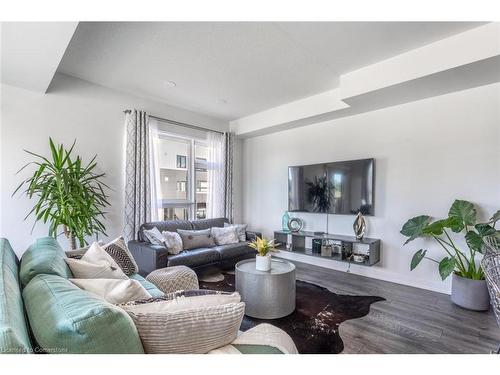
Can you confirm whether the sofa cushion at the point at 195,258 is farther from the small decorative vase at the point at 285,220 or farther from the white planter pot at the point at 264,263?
the small decorative vase at the point at 285,220

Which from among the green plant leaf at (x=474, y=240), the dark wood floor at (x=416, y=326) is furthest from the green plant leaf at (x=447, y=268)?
the dark wood floor at (x=416, y=326)

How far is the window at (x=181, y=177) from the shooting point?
4.43 metres

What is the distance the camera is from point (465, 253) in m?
3.09

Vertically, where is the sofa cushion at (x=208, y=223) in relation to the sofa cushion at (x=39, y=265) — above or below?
below

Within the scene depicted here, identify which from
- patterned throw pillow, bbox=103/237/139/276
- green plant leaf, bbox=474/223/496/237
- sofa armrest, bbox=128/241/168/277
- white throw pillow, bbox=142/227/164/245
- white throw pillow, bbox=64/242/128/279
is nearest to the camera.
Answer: white throw pillow, bbox=64/242/128/279

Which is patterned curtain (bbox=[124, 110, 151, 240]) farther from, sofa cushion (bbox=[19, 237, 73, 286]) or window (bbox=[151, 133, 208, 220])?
sofa cushion (bbox=[19, 237, 73, 286])

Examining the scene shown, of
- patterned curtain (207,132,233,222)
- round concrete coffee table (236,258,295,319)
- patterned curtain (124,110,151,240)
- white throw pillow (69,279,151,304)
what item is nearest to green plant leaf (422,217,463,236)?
round concrete coffee table (236,258,295,319)

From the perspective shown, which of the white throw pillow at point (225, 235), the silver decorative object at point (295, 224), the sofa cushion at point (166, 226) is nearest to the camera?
the sofa cushion at point (166, 226)

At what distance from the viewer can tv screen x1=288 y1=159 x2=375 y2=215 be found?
378 centimetres

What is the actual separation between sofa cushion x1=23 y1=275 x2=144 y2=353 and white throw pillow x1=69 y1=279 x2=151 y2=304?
0.38 meters

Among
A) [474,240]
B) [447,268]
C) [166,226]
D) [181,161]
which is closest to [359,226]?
[447,268]

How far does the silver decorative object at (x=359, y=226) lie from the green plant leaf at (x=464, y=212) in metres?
1.08

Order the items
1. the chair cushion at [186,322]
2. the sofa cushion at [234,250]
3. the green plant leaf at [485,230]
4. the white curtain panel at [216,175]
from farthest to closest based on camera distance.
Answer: the white curtain panel at [216,175] → the sofa cushion at [234,250] → the green plant leaf at [485,230] → the chair cushion at [186,322]
